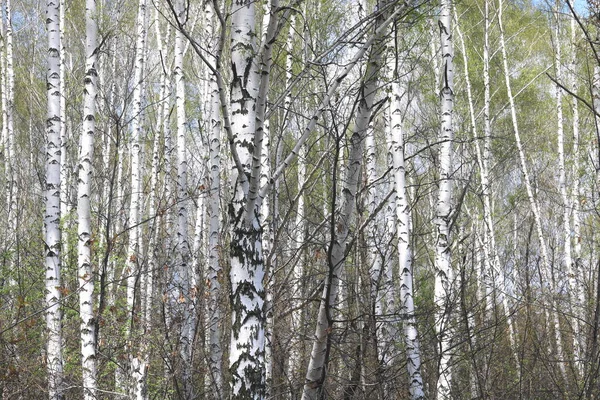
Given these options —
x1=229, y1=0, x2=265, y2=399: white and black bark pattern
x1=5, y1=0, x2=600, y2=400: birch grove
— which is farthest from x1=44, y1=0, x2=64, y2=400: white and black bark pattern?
x1=229, y1=0, x2=265, y2=399: white and black bark pattern

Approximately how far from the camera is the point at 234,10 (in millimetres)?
3525

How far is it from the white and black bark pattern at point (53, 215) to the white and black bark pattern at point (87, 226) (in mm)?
287

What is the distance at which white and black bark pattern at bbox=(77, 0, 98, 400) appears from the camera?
5.58 m

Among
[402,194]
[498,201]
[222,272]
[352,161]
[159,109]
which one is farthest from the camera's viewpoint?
[498,201]

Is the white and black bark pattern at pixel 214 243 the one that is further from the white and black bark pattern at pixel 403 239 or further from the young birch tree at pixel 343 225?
the young birch tree at pixel 343 225

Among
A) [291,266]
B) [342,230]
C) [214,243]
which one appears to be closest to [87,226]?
[214,243]

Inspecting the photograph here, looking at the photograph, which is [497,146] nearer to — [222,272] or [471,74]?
[471,74]

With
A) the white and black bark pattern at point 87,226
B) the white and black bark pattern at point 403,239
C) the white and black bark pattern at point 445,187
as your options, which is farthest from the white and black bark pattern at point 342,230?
the white and black bark pattern at point 87,226

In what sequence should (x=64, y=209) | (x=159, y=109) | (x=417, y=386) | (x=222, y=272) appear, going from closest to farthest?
1. (x=417, y=386)
2. (x=222, y=272)
3. (x=64, y=209)
4. (x=159, y=109)

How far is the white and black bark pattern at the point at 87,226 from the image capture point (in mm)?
5578

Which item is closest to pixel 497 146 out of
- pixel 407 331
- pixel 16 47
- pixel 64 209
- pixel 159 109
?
pixel 159 109

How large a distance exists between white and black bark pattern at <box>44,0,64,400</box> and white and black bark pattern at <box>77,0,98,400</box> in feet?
0.94

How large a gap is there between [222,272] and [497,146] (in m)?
12.0

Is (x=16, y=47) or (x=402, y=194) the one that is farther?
(x=16, y=47)
